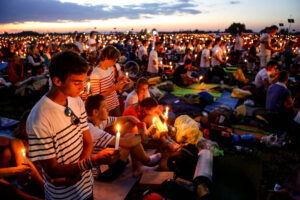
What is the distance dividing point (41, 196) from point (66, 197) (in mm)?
1416

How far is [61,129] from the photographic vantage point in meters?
1.55

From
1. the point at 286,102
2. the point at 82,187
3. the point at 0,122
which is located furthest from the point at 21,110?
the point at 286,102

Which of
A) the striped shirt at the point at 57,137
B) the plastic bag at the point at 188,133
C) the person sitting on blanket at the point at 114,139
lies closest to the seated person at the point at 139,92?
A: the person sitting on blanket at the point at 114,139

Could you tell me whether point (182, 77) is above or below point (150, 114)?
above

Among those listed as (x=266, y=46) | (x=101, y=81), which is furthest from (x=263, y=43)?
(x=101, y=81)

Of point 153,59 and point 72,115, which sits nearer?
point 72,115

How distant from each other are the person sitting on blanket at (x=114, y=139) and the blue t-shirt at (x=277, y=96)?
3637 mm

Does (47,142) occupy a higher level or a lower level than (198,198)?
higher

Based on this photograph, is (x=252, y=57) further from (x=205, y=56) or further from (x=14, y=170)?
(x=14, y=170)

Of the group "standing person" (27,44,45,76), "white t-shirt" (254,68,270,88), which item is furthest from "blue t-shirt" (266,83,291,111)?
"standing person" (27,44,45,76)

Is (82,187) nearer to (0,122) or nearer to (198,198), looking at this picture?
(198,198)

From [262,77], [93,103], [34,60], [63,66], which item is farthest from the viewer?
[34,60]

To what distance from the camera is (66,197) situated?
5.76 ft

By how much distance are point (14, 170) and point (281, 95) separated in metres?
5.90
